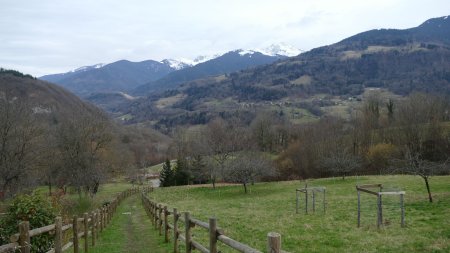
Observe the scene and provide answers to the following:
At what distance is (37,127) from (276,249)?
42.8 meters

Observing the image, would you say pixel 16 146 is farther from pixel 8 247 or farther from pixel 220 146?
pixel 8 247

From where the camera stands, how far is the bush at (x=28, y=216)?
1338cm

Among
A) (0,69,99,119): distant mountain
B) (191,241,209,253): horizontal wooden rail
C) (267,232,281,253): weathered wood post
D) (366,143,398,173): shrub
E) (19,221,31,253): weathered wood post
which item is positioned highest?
(0,69,99,119): distant mountain

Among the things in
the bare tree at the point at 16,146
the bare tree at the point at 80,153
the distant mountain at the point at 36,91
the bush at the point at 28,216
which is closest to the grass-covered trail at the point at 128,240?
the bush at the point at 28,216

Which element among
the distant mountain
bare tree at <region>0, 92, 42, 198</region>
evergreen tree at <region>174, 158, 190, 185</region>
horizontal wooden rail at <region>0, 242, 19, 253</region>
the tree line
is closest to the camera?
horizontal wooden rail at <region>0, 242, 19, 253</region>

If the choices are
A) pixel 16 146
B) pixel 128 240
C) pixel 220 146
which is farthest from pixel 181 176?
pixel 128 240

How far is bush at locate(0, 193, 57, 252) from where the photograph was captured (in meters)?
13.4

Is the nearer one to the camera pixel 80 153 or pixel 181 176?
pixel 80 153

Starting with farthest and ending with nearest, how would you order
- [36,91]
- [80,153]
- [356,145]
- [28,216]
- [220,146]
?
[36,91] < [356,145] < [220,146] < [80,153] < [28,216]

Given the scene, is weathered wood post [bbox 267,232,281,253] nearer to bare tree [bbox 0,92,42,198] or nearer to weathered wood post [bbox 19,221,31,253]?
weathered wood post [bbox 19,221,31,253]

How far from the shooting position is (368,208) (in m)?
26.7

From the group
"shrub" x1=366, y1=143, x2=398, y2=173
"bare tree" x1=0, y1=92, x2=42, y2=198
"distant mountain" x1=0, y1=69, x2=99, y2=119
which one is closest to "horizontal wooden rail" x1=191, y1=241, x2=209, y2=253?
"bare tree" x1=0, y1=92, x2=42, y2=198

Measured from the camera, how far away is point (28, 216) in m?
14.0

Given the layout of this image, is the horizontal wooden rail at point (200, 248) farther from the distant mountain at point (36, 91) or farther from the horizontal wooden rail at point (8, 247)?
the distant mountain at point (36, 91)
